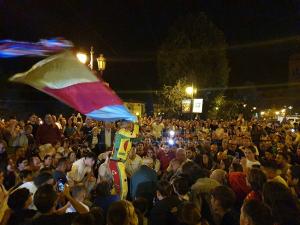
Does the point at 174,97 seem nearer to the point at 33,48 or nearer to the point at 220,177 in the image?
the point at 33,48

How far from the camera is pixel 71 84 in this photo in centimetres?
622

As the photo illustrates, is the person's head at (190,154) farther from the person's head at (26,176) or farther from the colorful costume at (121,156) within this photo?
the person's head at (26,176)

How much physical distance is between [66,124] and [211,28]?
76.4ft

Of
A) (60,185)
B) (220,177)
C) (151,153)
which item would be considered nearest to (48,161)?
(60,185)

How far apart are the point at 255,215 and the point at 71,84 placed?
12.6ft

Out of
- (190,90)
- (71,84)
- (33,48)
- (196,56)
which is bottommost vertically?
(71,84)

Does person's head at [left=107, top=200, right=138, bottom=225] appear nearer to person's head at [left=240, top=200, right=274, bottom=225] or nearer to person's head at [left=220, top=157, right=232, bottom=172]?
person's head at [left=240, top=200, right=274, bottom=225]

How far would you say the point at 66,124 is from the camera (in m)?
14.7

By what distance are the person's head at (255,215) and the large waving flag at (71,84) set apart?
11.2 ft

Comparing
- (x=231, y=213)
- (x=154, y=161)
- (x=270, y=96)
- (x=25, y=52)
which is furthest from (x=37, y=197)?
(x=270, y=96)

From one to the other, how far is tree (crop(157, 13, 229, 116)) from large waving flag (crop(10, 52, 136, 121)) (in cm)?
2676

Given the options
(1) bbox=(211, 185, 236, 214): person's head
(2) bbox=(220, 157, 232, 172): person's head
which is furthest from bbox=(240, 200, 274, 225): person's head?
(2) bbox=(220, 157, 232, 172): person's head

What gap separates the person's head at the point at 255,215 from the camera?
3539 millimetres

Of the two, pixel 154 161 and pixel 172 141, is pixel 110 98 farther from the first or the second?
pixel 172 141
